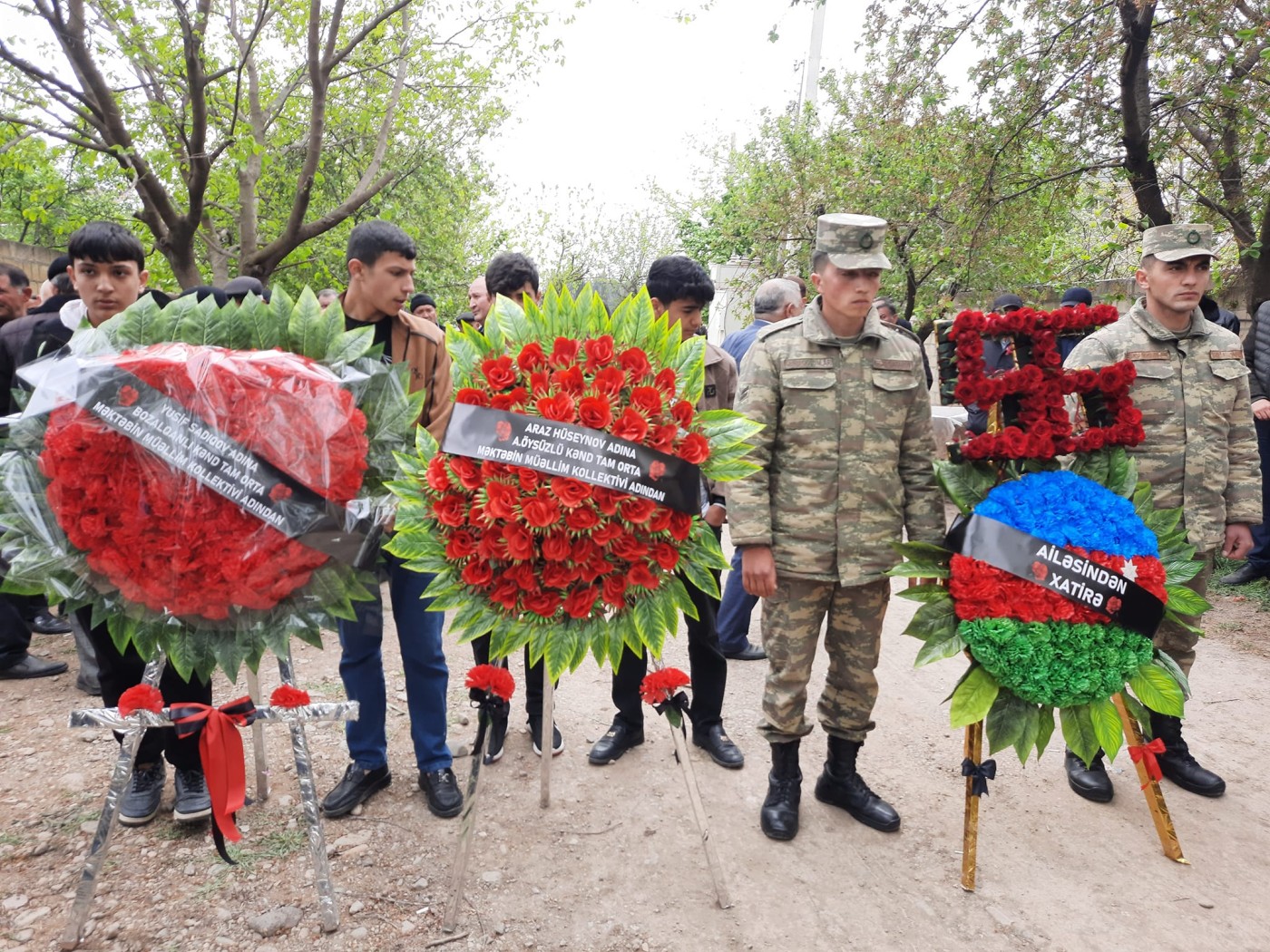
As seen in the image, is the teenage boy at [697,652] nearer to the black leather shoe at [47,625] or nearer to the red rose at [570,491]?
the red rose at [570,491]

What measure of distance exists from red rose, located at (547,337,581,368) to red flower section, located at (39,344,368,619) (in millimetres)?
691

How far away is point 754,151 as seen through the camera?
13828 mm

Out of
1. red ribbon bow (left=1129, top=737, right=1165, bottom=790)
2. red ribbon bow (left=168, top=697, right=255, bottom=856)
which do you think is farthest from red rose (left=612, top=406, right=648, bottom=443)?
red ribbon bow (left=1129, top=737, right=1165, bottom=790)

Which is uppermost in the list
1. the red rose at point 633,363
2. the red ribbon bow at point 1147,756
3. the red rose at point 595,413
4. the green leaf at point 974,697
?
the red rose at point 633,363

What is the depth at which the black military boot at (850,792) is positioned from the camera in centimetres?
336

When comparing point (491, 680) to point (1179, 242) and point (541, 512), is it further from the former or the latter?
point (1179, 242)

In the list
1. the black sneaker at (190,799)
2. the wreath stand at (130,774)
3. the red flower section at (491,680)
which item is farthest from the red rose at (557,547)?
the black sneaker at (190,799)

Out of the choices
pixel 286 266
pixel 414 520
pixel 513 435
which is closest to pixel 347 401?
pixel 414 520

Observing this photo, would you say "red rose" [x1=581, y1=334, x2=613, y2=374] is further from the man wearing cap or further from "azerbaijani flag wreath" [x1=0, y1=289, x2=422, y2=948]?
the man wearing cap

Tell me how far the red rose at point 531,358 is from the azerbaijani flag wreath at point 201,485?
0.49 m

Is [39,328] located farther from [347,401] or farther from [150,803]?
[347,401]

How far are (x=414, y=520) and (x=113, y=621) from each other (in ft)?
3.22

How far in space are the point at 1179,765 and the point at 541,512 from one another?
→ 11.2ft

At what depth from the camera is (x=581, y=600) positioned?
233cm
